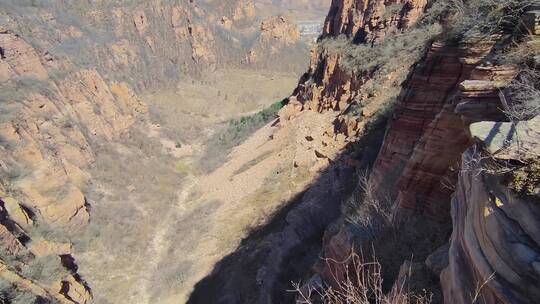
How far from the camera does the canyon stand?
245 inches

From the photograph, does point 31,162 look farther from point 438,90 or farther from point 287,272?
point 438,90

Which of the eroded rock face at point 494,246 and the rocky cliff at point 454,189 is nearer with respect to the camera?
the eroded rock face at point 494,246

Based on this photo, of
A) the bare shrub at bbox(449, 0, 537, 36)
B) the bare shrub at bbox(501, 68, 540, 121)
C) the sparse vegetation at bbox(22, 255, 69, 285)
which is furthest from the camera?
the sparse vegetation at bbox(22, 255, 69, 285)

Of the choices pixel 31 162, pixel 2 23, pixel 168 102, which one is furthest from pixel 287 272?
pixel 168 102

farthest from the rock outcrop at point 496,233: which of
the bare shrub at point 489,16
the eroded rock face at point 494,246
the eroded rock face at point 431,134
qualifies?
the bare shrub at point 489,16

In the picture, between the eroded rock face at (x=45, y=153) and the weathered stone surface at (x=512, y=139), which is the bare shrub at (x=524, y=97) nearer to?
the weathered stone surface at (x=512, y=139)

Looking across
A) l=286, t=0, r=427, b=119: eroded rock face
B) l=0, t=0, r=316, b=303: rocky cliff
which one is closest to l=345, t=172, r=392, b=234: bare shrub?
l=0, t=0, r=316, b=303: rocky cliff

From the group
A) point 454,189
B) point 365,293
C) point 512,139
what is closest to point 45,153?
point 454,189

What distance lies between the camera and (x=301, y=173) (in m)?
30.1

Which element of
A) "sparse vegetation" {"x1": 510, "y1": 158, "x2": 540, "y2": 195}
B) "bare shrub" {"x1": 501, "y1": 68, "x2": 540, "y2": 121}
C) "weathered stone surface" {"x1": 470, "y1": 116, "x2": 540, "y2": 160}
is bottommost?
"sparse vegetation" {"x1": 510, "y1": 158, "x2": 540, "y2": 195}

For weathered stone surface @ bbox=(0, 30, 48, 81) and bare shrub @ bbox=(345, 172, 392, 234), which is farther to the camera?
weathered stone surface @ bbox=(0, 30, 48, 81)

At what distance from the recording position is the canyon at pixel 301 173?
6.23m

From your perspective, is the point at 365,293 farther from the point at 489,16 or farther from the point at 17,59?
the point at 17,59

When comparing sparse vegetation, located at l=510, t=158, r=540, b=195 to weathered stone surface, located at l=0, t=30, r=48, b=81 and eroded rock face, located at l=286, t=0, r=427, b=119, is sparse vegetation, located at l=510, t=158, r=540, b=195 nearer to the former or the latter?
eroded rock face, located at l=286, t=0, r=427, b=119
